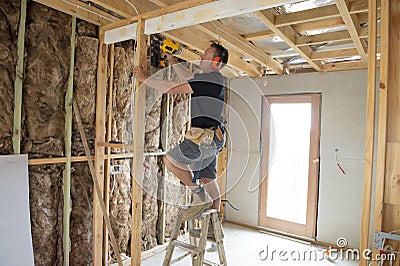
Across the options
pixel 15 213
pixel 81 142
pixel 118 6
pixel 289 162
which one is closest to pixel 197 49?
pixel 118 6

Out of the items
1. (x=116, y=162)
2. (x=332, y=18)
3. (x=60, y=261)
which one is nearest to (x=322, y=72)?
(x=332, y=18)

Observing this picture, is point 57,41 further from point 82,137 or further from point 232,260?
point 232,260

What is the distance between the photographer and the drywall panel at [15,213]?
213 cm

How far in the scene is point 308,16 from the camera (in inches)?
102

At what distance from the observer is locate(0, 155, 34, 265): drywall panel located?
213cm

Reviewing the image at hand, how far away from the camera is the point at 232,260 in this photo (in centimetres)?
343

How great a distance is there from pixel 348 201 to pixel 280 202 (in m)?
1.00

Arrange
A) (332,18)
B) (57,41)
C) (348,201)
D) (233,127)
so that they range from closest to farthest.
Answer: (57,41), (332,18), (348,201), (233,127)

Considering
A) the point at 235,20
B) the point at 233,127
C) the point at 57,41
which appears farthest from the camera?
the point at 233,127

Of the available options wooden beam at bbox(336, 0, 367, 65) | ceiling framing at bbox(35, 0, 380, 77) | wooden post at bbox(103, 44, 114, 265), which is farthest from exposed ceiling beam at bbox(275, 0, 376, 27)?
wooden post at bbox(103, 44, 114, 265)

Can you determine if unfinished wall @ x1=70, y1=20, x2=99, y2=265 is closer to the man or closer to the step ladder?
the man

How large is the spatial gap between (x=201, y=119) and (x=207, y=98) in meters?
0.17

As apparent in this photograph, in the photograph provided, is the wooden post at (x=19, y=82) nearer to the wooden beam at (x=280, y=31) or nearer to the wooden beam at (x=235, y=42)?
the wooden beam at (x=235, y=42)

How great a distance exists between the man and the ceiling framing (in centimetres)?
47
